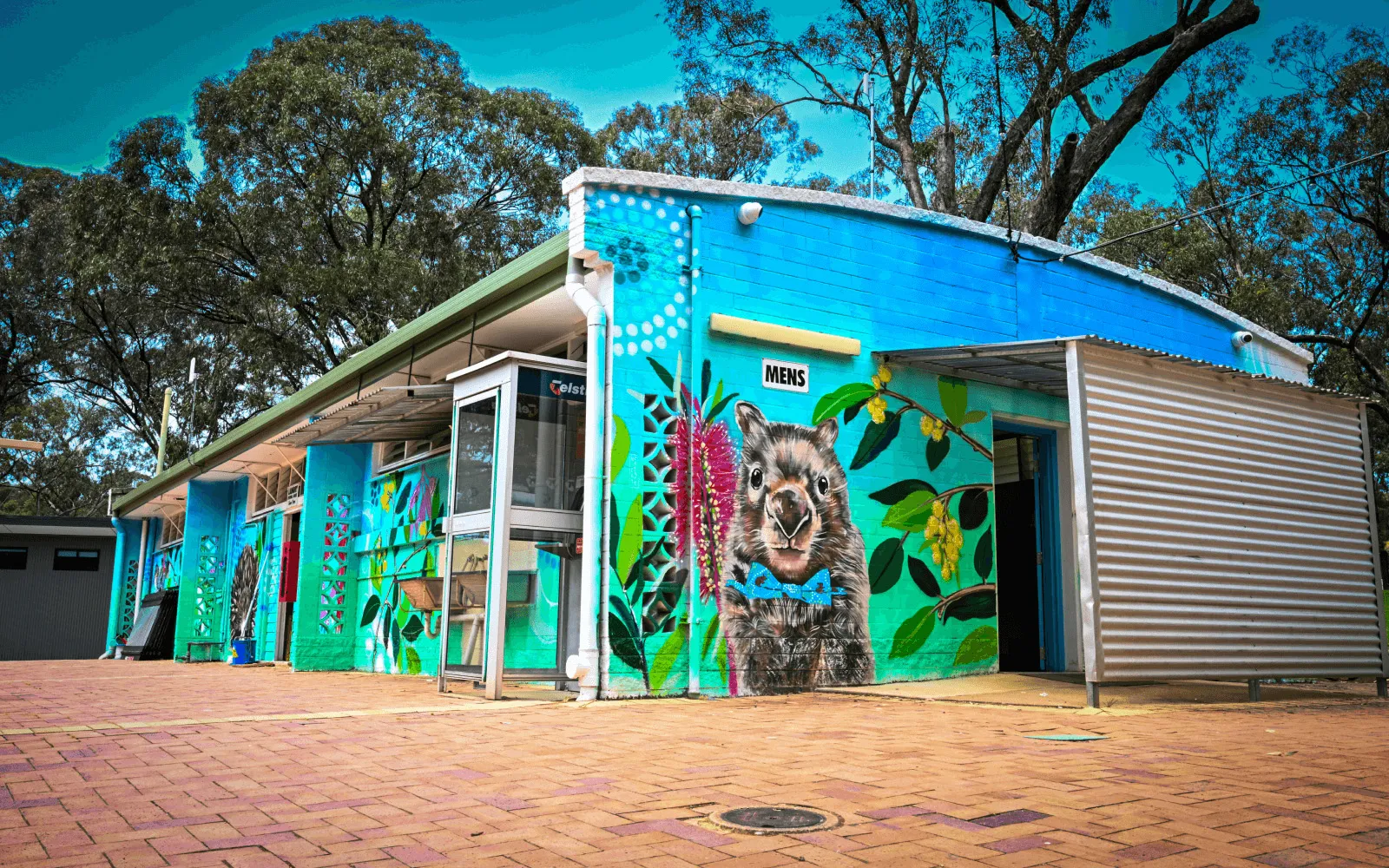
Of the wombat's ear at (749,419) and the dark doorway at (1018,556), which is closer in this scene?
the wombat's ear at (749,419)

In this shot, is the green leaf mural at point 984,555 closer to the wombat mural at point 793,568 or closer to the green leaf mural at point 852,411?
the wombat mural at point 793,568

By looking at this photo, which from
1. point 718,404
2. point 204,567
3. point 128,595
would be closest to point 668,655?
point 718,404

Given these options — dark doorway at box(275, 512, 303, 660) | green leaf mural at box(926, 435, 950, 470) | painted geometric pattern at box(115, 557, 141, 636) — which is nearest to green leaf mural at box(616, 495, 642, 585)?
green leaf mural at box(926, 435, 950, 470)

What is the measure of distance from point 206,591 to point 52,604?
11958 mm

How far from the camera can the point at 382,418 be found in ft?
38.4

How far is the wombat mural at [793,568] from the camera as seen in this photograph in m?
8.55

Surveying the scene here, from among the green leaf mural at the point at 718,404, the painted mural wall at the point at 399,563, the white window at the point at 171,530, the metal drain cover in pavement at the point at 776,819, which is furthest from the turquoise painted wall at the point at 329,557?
the metal drain cover in pavement at the point at 776,819

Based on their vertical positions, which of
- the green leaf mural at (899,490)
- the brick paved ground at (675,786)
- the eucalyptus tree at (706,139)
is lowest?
the brick paved ground at (675,786)

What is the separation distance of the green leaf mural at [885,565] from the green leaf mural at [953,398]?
1.44 m

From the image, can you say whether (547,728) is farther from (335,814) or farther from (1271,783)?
(1271,783)

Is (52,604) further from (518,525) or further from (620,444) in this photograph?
(620,444)

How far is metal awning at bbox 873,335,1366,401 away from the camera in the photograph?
26.8ft

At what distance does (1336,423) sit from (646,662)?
6.50 m

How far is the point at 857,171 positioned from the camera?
2784cm
